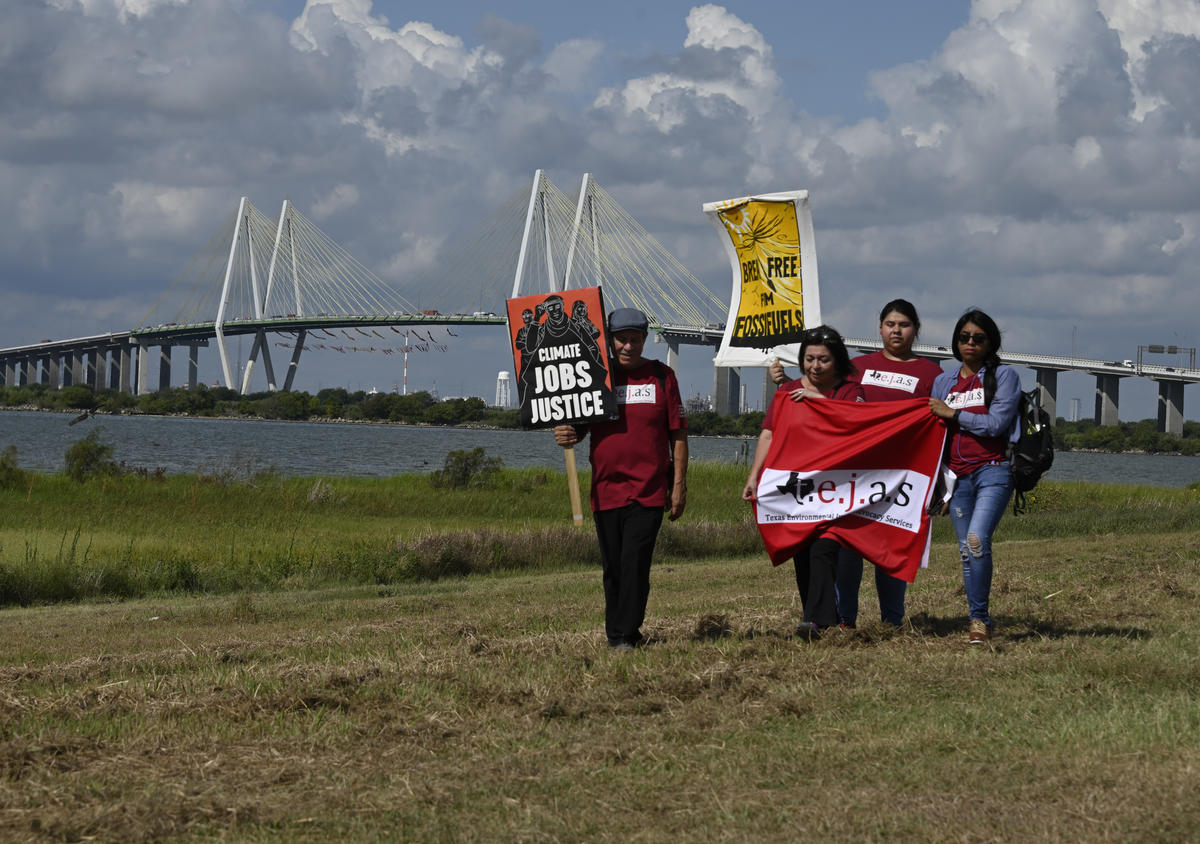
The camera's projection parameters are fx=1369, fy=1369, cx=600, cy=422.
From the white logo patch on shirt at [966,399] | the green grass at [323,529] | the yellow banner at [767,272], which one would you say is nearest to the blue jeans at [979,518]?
the white logo patch on shirt at [966,399]

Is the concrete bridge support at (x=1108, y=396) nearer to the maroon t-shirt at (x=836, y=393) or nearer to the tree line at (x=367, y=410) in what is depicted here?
the tree line at (x=367, y=410)

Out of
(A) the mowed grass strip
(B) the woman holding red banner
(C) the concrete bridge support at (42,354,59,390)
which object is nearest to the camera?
(A) the mowed grass strip

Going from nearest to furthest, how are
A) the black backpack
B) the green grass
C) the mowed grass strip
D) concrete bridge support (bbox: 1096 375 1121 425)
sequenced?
the mowed grass strip → the black backpack → the green grass → concrete bridge support (bbox: 1096 375 1121 425)

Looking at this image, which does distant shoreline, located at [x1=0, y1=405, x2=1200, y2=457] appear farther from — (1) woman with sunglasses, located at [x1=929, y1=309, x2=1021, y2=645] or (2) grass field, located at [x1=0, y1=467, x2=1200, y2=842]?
(1) woman with sunglasses, located at [x1=929, y1=309, x2=1021, y2=645]

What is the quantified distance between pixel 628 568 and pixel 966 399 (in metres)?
1.84

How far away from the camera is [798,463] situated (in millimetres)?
6891

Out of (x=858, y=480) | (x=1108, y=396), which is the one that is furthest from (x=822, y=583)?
(x=1108, y=396)

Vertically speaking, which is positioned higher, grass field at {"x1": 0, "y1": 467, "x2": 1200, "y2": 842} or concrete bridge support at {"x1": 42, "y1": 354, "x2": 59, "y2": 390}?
concrete bridge support at {"x1": 42, "y1": 354, "x2": 59, "y2": 390}

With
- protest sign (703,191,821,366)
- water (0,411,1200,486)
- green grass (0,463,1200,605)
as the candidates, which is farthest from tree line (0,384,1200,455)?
protest sign (703,191,821,366)

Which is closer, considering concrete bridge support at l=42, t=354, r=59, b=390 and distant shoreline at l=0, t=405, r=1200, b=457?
distant shoreline at l=0, t=405, r=1200, b=457

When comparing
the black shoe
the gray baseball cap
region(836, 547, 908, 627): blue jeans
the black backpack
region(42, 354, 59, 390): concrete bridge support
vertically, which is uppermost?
region(42, 354, 59, 390): concrete bridge support

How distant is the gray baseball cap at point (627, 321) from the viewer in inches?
272

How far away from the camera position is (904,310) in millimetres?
6848

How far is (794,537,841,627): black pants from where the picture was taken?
6648 mm
